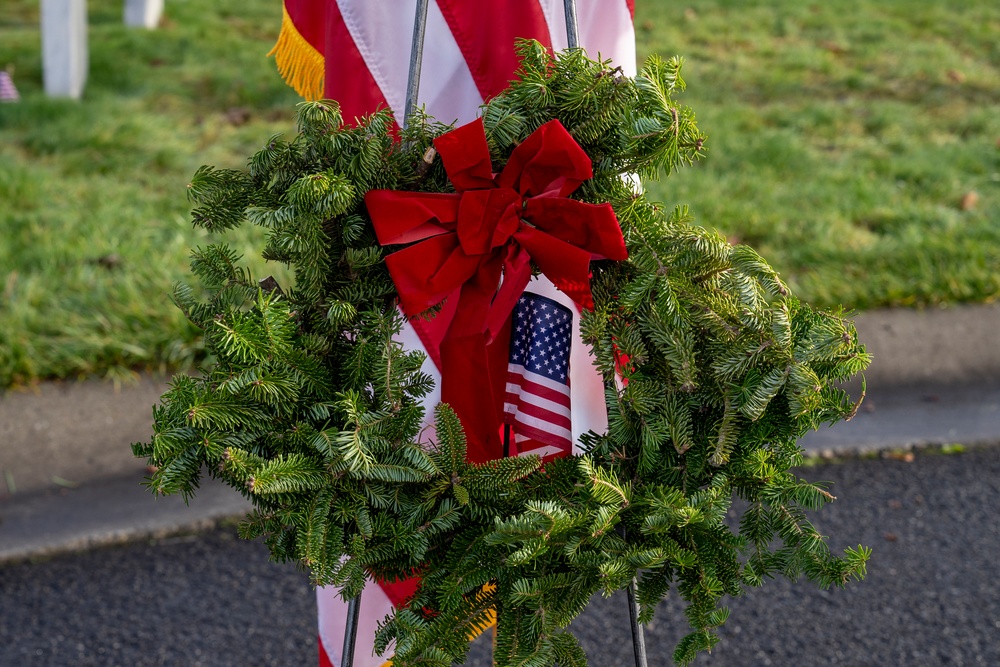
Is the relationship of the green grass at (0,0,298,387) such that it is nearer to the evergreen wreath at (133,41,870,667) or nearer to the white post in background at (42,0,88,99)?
the white post in background at (42,0,88,99)

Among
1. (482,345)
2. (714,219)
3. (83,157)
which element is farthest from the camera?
(83,157)

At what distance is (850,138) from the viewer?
15.1 ft

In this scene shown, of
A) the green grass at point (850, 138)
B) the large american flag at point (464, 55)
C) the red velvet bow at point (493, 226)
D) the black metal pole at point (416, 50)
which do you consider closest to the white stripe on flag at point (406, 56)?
the large american flag at point (464, 55)

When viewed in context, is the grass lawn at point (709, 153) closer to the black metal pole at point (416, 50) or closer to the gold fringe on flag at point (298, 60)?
the gold fringe on flag at point (298, 60)

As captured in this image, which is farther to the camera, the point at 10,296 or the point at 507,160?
the point at 10,296

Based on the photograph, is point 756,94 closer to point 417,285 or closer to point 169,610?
point 169,610

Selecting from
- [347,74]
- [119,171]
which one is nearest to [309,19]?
[347,74]

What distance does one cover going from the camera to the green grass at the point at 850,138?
343cm

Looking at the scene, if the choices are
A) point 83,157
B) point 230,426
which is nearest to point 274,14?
point 83,157

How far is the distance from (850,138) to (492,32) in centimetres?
374

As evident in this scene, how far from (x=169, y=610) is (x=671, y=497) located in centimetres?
167

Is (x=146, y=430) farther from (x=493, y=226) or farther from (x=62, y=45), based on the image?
(x=62, y=45)

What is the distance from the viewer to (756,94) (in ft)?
17.1

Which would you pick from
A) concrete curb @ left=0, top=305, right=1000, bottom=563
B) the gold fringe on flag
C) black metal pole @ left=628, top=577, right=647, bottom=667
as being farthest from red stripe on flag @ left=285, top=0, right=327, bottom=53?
concrete curb @ left=0, top=305, right=1000, bottom=563
